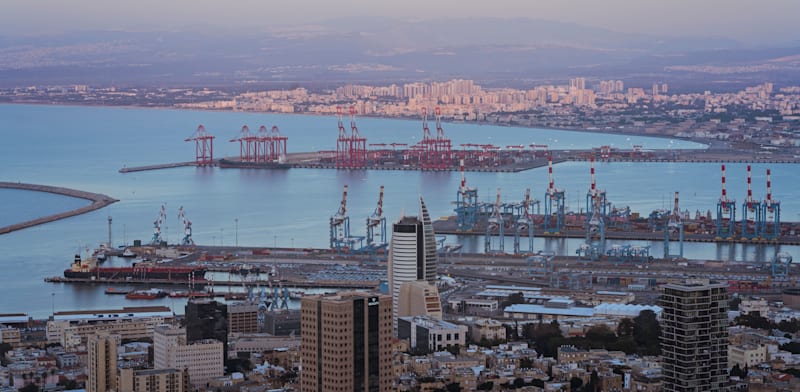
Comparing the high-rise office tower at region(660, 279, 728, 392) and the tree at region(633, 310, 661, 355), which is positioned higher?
the high-rise office tower at region(660, 279, 728, 392)

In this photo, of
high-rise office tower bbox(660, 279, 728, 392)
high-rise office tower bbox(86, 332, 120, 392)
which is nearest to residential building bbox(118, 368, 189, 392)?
high-rise office tower bbox(86, 332, 120, 392)

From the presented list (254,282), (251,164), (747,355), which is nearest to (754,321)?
(747,355)

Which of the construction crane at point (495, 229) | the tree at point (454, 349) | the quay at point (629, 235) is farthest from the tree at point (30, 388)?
the quay at point (629, 235)

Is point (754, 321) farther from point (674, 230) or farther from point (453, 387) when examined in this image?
point (674, 230)

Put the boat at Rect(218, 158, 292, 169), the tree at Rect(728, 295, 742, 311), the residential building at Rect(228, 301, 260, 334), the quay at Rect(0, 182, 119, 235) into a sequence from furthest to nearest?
the boat at Rect(218, 158, 292, 169), the quay at Rect(0, 182, 119, 235), the tree at Rect(728, 295, 742, 311), the residential building at Rect(228, 301, 260, 334)

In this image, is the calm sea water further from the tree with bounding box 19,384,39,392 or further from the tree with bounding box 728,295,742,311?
the tree with bounding box 728,295,742,311

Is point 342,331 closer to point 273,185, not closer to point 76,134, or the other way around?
point 273,185
